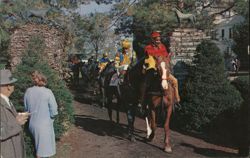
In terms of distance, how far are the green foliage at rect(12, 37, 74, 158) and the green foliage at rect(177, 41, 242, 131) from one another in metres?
3.15

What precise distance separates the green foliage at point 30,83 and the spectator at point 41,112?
3.05ft

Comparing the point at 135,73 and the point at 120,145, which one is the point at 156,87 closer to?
the point at 135,73

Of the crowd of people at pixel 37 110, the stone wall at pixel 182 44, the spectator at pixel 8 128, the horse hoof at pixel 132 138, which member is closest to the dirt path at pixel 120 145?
the horse hoof at pixel 132 138

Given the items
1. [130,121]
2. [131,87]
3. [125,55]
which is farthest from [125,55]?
[130,121]

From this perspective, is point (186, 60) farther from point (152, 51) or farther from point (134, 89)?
point (152, 51)

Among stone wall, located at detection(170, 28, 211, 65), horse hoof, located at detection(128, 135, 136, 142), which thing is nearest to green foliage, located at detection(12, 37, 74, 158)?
horse hoof, located at detection(128, 135, 136, 142)

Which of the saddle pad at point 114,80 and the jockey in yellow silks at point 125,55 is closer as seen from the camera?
the jockey in yellow silks at point 125,55

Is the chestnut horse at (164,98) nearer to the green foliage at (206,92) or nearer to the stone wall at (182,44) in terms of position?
the green foliage at (206,92)

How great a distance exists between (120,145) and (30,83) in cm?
262

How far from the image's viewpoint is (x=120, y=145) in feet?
33.3

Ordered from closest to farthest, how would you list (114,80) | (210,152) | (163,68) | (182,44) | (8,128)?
(8,128) → (163,68) → (210,152) → (114,80) → (182,44)

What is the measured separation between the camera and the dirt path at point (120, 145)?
30.6 ft

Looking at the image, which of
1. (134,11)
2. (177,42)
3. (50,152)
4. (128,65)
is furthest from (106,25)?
(50,152)

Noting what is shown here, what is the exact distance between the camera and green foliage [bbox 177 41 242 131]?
36.6 feet
